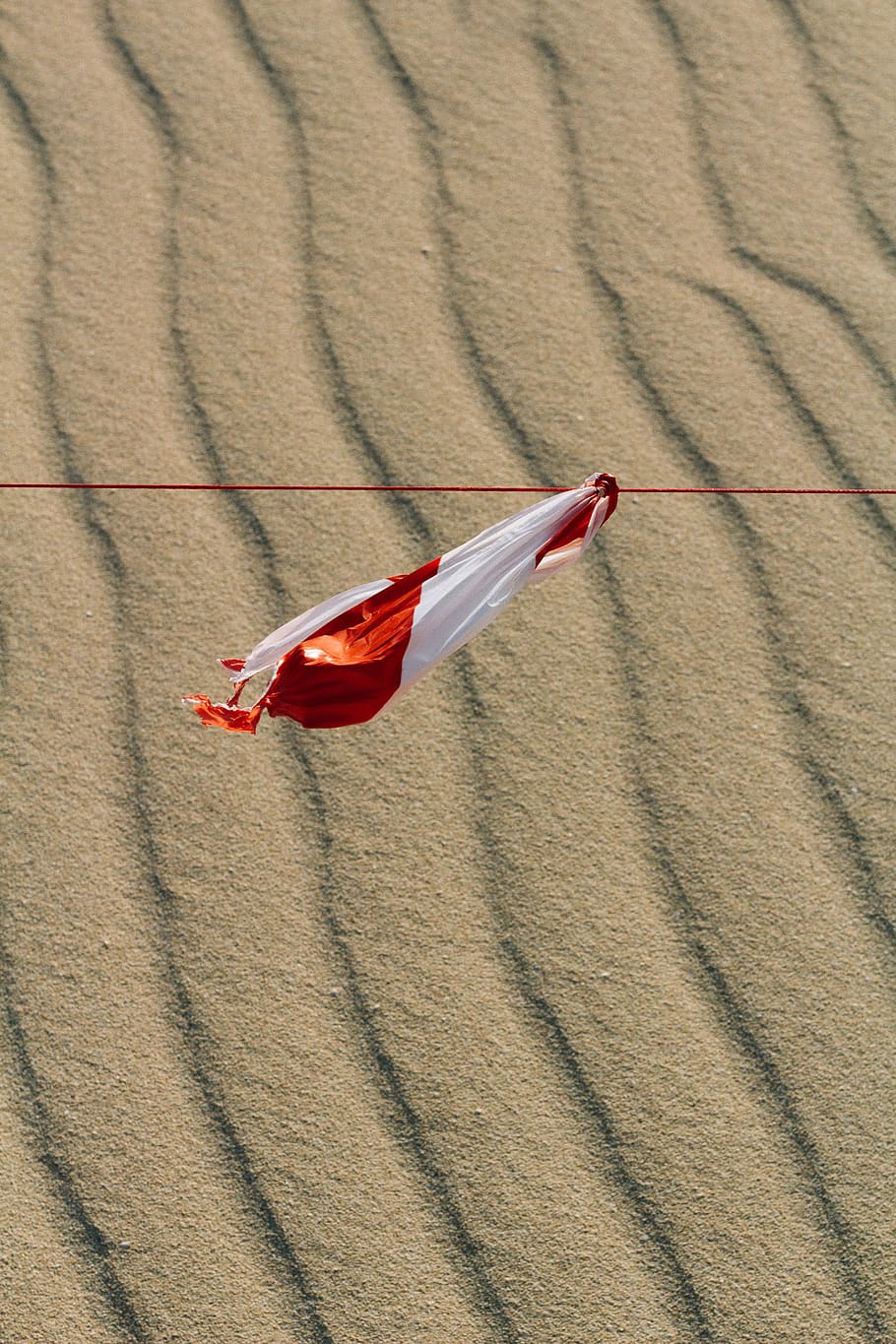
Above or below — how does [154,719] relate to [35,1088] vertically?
above

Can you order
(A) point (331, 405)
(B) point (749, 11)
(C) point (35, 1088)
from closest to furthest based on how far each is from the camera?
(C) point (35, 1088) → (A) point (331, 405) → (B) point (749, 11)

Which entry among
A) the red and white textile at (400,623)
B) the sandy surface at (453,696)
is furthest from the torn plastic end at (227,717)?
the sandy surface at (453,696)

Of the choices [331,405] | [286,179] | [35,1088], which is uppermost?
[286,179]

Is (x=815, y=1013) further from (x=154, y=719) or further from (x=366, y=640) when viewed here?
(x=154, y=719)

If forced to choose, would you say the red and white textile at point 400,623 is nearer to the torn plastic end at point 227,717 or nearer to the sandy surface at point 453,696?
the torn plastic end at point 227,717

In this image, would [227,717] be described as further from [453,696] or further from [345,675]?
[453,696]

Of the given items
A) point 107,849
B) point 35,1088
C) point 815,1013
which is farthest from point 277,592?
point 815,1013

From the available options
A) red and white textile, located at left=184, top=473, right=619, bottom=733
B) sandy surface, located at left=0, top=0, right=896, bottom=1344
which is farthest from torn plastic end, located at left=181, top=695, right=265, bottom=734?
sandy surface, located at left=0, top=0, right=896, bottom=1344
